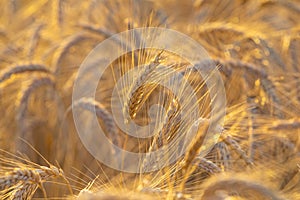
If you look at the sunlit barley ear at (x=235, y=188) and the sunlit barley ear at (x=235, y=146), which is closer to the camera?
the sunlit barley ear at (x=235, y=188)

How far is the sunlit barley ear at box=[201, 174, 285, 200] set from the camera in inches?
40.4

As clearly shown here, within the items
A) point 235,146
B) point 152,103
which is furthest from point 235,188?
point 152,103

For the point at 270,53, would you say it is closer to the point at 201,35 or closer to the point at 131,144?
the point at 201,35

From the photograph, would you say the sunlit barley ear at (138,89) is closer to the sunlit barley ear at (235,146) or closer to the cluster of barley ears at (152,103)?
the cluster of barley ears at (152,103)

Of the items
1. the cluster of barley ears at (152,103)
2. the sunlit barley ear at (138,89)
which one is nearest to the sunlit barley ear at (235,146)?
the cluster of barley ears at (152,103)

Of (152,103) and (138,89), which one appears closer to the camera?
(138,89)

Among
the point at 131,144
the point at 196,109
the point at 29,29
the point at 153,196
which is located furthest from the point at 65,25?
the point at 153,196

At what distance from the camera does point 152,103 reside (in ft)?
5.72

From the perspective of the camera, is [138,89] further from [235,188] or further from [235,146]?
[235,188]

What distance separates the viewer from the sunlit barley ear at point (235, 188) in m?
1.03

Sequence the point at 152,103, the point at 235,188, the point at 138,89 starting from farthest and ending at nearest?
the point at 152,103 < the point at 138,89 < the point at 235,188

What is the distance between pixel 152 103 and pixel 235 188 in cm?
73

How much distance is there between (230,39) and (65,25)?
2.15ft

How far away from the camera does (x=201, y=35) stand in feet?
7.22
